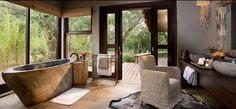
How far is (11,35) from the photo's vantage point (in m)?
3.76

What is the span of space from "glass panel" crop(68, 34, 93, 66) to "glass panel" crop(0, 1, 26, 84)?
5.07 feet

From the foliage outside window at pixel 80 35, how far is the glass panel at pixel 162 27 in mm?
2016

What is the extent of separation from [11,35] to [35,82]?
1.62 m

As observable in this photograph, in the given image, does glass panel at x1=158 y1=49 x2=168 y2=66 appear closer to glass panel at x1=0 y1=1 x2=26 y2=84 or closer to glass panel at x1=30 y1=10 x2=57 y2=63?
glass panel at x1=30 y1=10 x2=57 y2=63

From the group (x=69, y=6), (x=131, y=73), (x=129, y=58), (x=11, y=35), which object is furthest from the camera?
(x=129, y=58)

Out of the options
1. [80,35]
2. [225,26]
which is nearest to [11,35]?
[80,35]

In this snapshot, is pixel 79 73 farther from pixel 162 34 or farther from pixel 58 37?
pixel 162 34

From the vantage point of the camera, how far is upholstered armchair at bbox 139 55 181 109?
2441mm

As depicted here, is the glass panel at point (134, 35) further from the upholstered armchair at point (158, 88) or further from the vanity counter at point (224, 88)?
the vanity counter at point (224, 88)

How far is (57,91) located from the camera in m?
3.37

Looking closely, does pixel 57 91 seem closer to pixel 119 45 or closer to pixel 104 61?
pixel 104 61

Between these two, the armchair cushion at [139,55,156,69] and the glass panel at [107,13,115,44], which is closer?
the armchair cushion at [139,55,156,69]

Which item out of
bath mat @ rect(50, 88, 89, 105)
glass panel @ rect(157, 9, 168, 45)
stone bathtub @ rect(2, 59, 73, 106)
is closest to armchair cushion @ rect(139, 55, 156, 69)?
bath mat @ rect(50, 88, 89, 105)

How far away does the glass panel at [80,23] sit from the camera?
513 cm
